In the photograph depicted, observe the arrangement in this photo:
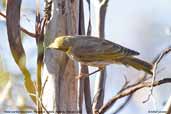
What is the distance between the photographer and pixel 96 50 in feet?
4.85

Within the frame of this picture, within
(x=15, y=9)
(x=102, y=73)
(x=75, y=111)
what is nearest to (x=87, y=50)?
(x=75, y=111)

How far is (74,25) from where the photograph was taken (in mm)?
1513

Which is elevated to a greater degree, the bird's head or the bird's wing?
the bird's head

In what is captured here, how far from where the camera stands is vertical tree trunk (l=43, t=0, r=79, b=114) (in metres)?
1.40

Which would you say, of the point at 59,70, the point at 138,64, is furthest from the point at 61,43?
the point at 138,64

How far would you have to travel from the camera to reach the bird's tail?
1.43 m

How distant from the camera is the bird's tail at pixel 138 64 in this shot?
56.2 inches

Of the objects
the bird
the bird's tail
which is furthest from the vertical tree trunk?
the bird's tail

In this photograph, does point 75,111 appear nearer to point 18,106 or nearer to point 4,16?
point 18,106

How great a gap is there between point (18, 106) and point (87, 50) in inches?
11.7

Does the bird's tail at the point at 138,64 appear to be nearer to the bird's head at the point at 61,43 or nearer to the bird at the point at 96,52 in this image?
the bird at the point at 96,52

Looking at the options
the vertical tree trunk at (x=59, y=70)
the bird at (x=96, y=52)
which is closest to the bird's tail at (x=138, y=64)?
the bird at (x=96, y=52)

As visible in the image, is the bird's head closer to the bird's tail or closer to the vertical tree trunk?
the vertical tree trunk

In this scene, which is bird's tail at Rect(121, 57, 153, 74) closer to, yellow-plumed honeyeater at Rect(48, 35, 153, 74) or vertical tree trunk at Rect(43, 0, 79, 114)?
yellow-plumed honeyeater at Rect(48, 35, 153, 74)
